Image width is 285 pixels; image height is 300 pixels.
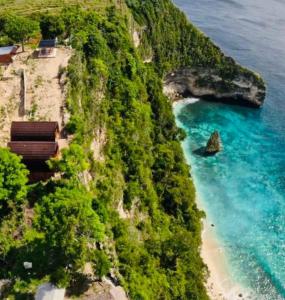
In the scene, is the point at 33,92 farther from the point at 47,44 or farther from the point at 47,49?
the point at 47,44

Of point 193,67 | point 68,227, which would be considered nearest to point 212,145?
point 193,67

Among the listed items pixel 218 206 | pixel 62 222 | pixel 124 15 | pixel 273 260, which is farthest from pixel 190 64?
pixel 62 222

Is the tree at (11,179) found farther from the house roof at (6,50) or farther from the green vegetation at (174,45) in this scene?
the green vegetation at (174,45)

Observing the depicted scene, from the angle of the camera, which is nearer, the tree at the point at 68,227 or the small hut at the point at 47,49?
the tree at the point at 68,227

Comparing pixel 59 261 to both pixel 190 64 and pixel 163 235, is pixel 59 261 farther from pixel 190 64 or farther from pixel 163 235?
pixel 190 64

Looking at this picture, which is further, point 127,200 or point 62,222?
point 127,200

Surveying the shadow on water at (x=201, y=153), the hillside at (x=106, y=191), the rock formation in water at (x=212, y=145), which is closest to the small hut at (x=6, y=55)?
the hillside at (x=106, y=191)
